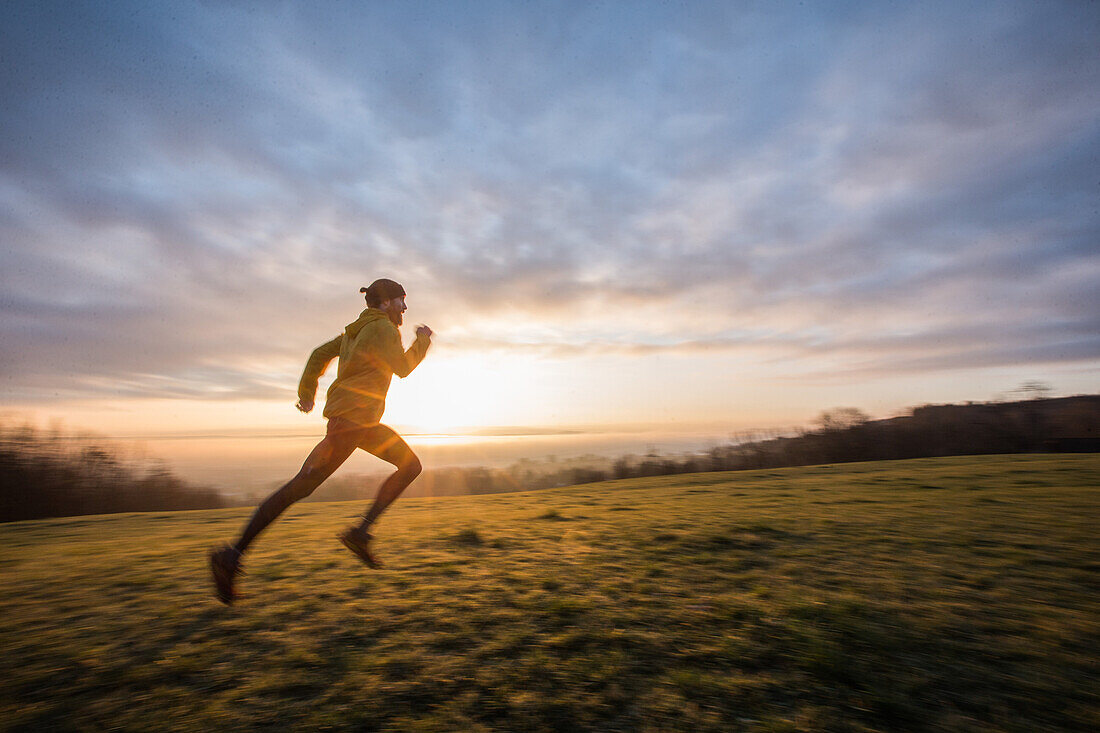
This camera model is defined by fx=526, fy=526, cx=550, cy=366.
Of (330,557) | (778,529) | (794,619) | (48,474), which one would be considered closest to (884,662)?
(794,619)

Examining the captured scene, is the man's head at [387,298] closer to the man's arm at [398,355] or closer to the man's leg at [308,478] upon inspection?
the man's arm at [398,355]

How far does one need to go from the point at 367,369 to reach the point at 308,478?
83 cm

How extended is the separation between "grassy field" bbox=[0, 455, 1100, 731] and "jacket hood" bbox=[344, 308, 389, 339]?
1.87 metres

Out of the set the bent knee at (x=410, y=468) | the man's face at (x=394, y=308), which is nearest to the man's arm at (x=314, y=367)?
the man's face at (x=394, y=308)

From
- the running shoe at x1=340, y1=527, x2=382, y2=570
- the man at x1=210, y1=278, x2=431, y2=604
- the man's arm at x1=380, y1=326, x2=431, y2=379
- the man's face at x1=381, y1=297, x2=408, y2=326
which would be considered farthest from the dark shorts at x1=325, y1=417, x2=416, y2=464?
the man's face at x1=381, y1=297, x2=408, y2=326

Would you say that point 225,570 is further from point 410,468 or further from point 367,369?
point 367,369

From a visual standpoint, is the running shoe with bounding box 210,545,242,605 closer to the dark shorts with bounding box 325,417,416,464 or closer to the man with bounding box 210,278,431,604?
the man with bounding box 210,278,431,604

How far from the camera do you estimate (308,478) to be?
3557 millimetres

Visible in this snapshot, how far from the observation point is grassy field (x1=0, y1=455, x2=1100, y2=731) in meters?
2.02

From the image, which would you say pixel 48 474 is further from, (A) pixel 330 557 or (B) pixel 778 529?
(B) pixel 778 529

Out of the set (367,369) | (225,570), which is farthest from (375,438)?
(225,570)

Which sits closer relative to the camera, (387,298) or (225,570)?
(225,570)

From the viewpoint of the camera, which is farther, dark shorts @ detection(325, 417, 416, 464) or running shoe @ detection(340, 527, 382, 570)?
running shoe @ detection(340, 527, 382, 570)

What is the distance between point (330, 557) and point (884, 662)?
4.49 m
